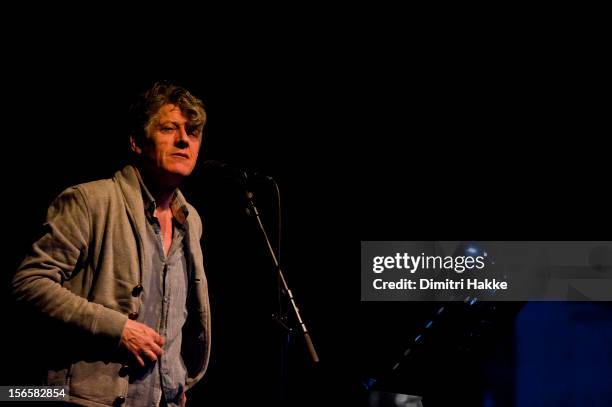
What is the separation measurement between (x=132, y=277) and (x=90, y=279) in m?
0.15

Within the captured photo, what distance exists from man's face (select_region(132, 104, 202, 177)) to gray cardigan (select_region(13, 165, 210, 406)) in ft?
0.43

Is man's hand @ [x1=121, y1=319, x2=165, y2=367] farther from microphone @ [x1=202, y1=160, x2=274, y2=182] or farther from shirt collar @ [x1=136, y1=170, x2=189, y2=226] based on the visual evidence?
microphone @ [x1=202, y1=160, x2=274, y2=182]

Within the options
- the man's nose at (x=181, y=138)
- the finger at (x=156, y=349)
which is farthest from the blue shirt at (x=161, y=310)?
the man's nose at (x=181, y=138)

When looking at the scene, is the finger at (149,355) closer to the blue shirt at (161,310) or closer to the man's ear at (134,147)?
the blue shirt at (161,310)

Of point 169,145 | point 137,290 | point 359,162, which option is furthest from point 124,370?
point 359,162

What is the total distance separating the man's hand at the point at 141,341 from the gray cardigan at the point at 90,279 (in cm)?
3

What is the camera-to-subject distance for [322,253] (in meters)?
4.39

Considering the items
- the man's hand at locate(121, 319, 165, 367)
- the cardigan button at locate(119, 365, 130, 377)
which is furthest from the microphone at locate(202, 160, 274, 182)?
the cardigan button at locate(119, 365, 130, 377)

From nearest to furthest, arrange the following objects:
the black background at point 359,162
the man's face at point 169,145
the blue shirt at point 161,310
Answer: the blue shirt at point 161,310 → the man's face at point 169,145 → the black background at point 359,162

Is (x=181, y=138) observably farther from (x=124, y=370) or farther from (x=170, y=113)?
(x=124, y=370)

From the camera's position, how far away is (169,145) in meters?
2.38

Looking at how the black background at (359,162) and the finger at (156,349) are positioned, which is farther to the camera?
the black background at (359,162)

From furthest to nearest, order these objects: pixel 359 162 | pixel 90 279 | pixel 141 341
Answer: pixel 359 162
pixel 90 279
pixel 141 341

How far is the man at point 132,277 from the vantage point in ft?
6.12
